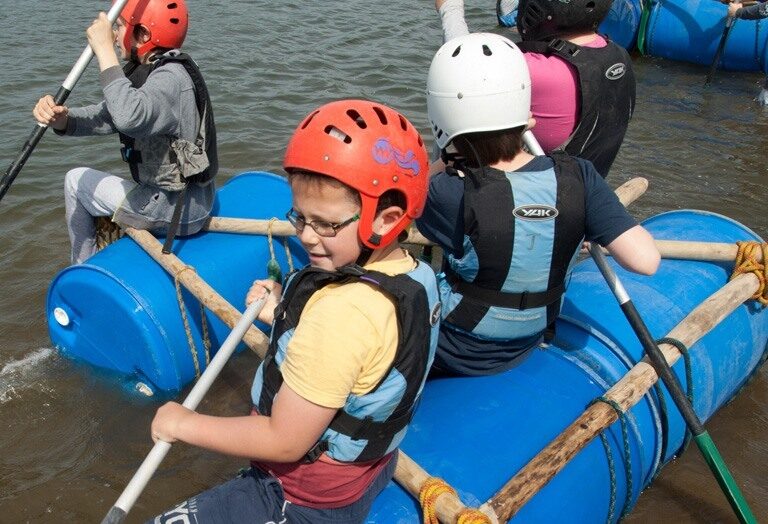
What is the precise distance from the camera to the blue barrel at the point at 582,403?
2.58 m

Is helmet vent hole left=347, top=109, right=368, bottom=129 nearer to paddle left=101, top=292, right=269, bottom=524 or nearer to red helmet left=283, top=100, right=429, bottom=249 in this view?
red helmet left=283, top=100, right=429, bottom=249

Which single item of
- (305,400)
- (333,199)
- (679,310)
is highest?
(333,199)

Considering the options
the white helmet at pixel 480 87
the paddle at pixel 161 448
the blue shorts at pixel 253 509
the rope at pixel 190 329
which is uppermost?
the white helmet at pixel 480 87

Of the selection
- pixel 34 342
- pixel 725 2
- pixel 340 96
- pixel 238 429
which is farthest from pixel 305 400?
pixel 725 2

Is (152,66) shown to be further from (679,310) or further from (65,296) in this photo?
(679,310)

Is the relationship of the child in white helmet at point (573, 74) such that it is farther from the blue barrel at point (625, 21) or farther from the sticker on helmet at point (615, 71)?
the blue barrel at point (625, 21)

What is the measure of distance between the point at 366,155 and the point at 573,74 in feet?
5.99

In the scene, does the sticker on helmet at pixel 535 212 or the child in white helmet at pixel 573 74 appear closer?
the sticker on helmet at pixel 535 212

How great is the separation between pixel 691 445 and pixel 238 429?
2784 mm

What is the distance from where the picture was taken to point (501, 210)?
2.66 m

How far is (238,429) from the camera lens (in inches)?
79.4

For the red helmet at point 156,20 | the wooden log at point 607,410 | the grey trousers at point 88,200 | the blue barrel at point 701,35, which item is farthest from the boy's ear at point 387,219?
the blue barrel at point 701,35

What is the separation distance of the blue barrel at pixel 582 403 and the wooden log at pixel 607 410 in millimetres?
85

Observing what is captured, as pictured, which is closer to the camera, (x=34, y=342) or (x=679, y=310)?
(x=679, y=310)
